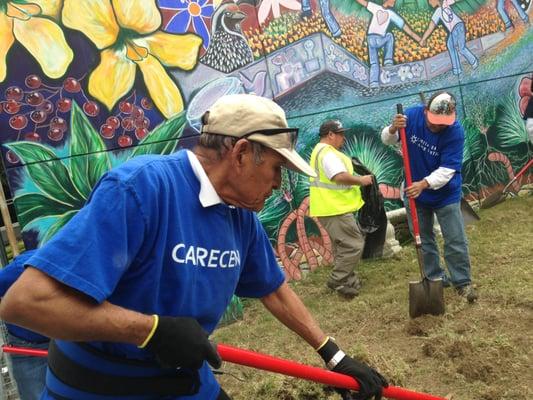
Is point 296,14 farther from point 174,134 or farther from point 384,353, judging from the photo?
point 384,353

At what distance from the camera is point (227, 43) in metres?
5.80

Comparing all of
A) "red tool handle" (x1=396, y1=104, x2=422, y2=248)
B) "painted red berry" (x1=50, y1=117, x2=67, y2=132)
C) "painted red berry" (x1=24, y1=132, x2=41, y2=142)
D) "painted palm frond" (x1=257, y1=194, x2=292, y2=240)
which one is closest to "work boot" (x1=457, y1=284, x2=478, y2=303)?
"red tool handle" (x1=396, y1=104, x2=422, y2=248)

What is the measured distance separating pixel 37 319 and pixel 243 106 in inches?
33.7

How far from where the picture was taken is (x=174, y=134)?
17.9ft

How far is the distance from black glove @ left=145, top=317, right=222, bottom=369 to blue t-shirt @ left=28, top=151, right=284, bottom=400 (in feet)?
0.38

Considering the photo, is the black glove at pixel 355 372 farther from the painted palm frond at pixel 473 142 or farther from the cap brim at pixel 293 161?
the painted palm frond at pixel 473 142

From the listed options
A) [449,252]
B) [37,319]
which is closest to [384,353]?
[449,252]

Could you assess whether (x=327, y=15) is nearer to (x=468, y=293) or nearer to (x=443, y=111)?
(x=443, y=111)

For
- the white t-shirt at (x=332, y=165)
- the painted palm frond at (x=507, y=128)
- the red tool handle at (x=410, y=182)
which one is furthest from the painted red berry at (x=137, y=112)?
the painted palm frond at (x=507, y=128)

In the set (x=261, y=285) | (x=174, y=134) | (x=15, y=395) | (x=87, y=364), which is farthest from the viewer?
(x=174, y=134)

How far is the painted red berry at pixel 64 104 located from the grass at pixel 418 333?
102 inches

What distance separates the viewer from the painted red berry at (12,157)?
15.3 feet

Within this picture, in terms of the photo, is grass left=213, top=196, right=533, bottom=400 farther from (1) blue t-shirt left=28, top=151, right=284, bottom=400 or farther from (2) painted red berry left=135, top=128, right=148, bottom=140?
(2) painted red berry left=135, top=128, right=148, bottom=140

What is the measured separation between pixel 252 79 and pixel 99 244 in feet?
16.0
